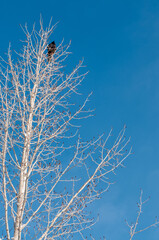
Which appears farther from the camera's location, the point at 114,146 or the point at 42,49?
the point at 42,49

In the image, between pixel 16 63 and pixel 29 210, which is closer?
pixel 29 210

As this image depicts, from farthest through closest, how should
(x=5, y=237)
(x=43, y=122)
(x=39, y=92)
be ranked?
(x=39, y=92), (x=43, y=122), (x=5, y=237)

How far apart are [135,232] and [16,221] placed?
1.91 m

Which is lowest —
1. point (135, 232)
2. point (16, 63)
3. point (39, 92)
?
point (135, 232)

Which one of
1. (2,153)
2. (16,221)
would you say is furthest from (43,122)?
(16,221)

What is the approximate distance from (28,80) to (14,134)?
112 centimetres

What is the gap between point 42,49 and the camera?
22.3ft

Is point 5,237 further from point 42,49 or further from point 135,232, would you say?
point 42,49

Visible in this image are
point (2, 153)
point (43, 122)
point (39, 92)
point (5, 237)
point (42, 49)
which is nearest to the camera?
point (5, 237)

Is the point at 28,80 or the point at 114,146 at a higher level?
the point at 28,80

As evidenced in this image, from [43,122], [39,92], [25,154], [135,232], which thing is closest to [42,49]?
[39,92]

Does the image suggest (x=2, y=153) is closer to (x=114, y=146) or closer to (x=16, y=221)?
(x=16, y=221)

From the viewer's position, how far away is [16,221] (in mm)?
4941

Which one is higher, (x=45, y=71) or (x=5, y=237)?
(x=45, y=71)
